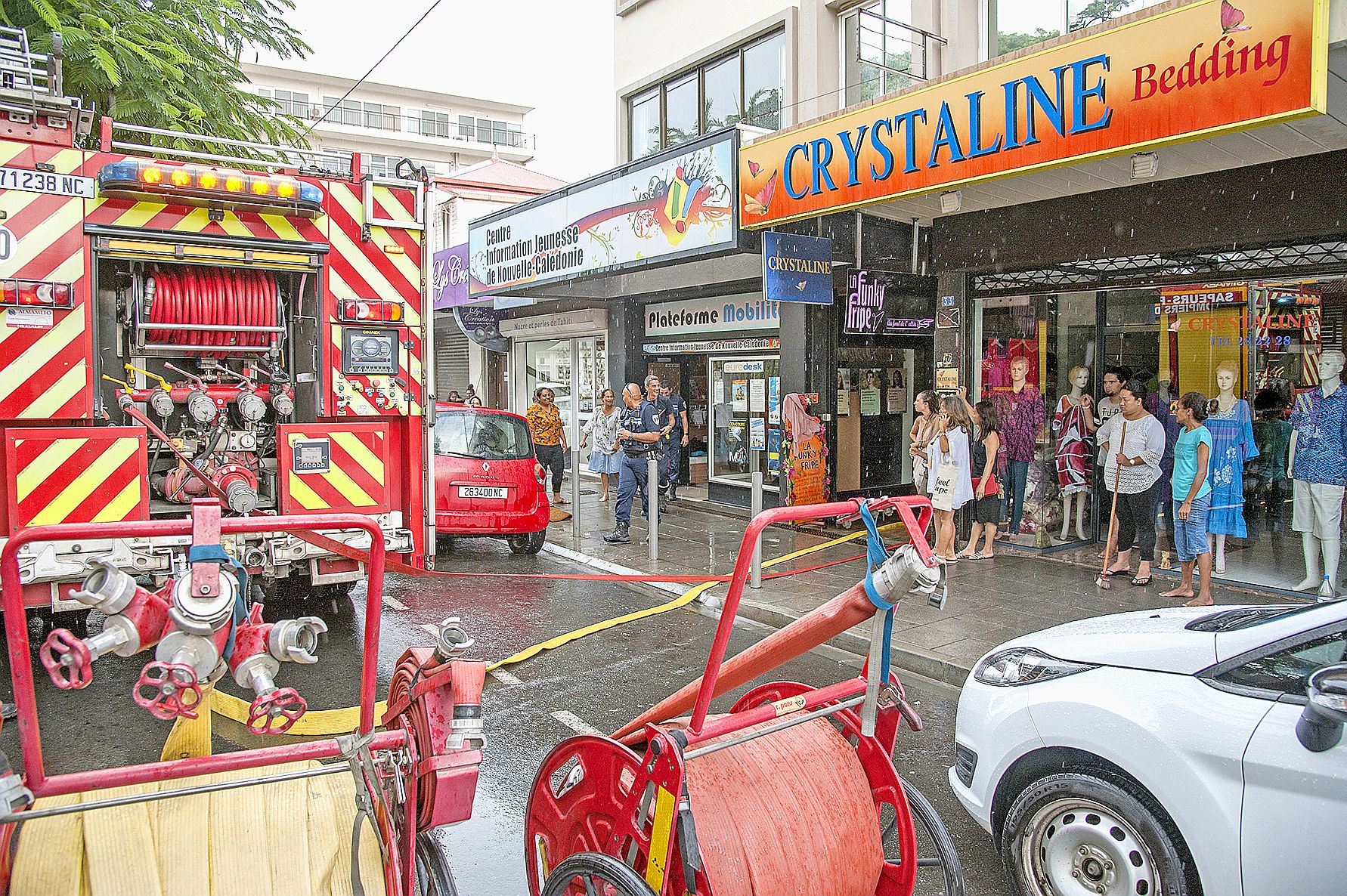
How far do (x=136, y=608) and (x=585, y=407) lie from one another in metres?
16.7

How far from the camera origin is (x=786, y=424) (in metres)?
12.3

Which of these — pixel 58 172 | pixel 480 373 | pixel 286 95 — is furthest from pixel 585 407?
pixel 286 95

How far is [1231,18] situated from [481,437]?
8.01 metres

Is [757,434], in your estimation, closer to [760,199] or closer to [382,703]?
[760,199]

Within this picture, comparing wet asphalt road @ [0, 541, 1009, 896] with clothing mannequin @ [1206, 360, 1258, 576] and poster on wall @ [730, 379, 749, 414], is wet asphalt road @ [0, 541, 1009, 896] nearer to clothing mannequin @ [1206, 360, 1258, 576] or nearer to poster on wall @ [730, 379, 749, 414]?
clothing mannequin @ [1206, 360, 1258, 576]

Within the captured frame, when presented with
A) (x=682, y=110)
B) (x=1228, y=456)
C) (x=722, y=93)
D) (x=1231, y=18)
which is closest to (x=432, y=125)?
(x=682, y=110)

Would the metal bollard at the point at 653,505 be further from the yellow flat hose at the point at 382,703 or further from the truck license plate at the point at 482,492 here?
the truck license plate at the point at 482,492

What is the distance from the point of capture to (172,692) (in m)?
2.31

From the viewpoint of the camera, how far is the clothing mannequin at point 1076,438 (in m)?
10.6

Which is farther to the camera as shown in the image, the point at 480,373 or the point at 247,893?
the point at 480,373

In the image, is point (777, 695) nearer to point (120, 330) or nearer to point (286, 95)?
point (120, 330)

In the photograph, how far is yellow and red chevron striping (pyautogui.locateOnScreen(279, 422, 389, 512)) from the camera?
23.3ft

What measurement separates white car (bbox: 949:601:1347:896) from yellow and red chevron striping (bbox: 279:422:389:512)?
495 centimetres

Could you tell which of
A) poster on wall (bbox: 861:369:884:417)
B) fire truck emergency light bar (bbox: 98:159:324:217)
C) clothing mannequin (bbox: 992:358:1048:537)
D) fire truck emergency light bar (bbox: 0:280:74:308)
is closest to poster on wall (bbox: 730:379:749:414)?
poster on wall (bbox: 861:369:884:417)
